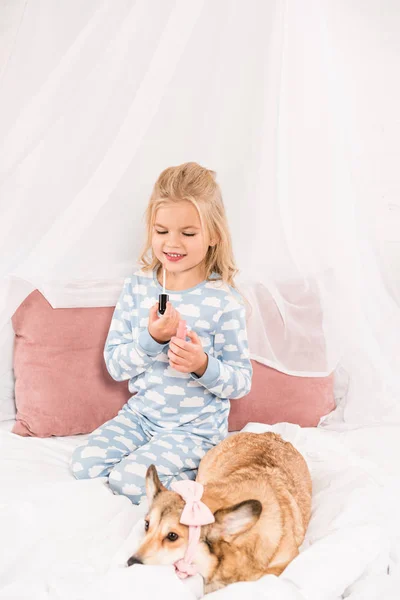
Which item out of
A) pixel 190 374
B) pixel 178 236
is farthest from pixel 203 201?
pixel 190 374

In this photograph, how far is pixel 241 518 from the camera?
1.31 metres

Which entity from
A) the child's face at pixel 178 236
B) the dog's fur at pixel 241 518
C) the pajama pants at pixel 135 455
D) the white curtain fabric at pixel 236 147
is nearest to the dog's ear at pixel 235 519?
the dog's fur at pixel 241 518

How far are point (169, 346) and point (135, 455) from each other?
0.31 meters

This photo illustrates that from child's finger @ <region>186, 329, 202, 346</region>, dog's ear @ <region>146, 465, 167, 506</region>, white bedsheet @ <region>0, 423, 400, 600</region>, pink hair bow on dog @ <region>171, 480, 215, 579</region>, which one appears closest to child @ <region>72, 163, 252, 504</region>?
child's finger @ <region>186, 329, 202, 346</region>

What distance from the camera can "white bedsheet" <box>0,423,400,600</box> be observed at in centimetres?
124

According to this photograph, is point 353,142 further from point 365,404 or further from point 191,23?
point 365,404

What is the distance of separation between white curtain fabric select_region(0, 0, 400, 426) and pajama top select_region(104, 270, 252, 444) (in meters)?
0.24

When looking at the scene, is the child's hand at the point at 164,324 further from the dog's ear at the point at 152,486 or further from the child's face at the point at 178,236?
the dog's ear at the point at 152,486

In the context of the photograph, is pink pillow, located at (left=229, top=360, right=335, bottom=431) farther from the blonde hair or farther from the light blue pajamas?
the blonde hair

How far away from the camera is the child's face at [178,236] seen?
187cm

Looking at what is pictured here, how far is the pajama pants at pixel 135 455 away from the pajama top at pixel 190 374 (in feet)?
0.12

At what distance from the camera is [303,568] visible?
1.29 meters

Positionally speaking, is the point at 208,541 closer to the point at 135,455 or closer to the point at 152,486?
the point at 152,486

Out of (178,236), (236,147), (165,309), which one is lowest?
(165,309)
